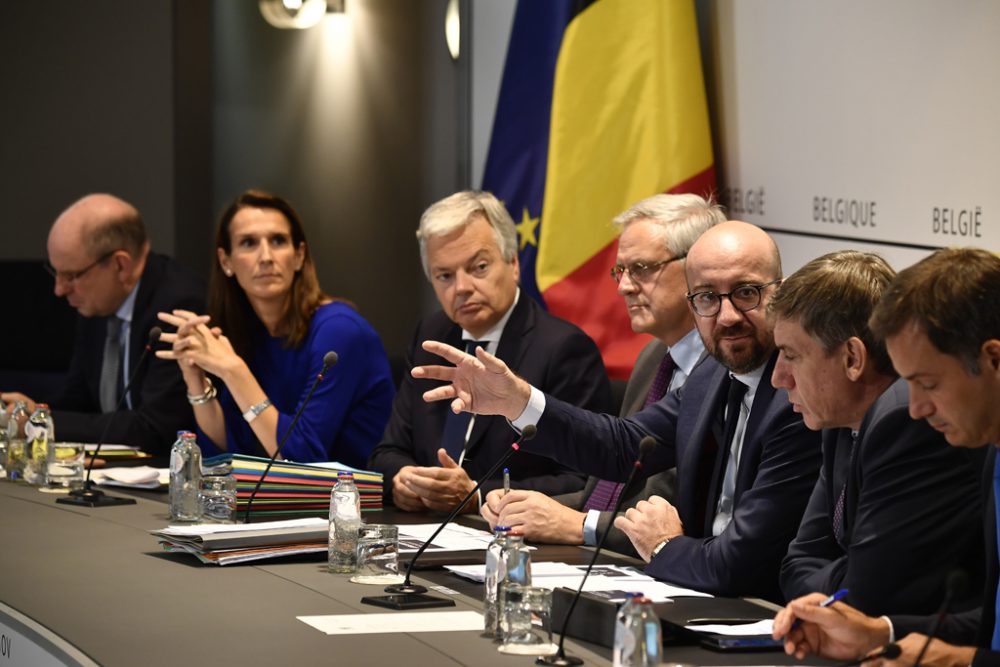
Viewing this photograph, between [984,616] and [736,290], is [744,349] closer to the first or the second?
[736,290]

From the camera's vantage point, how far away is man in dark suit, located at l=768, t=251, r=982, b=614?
2.15 metres

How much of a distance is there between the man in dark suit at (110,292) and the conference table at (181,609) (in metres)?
1.58

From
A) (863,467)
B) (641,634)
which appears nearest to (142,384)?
(863,467)

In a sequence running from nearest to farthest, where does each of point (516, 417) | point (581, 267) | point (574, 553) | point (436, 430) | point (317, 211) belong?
point (574, 553) → point (516, 417) → point (436, 430) → point (581, 267) → point (317, 211)

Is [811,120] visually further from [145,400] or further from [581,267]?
[145,400]

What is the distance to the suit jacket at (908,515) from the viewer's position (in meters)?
2.15

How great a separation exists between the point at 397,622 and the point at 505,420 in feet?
5.00

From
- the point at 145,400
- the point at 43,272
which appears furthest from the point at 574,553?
the point at 43,272

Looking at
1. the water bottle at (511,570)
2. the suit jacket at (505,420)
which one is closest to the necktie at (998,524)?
the water bottle at (511,570)

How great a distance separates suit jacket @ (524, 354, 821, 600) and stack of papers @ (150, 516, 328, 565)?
2.00ft

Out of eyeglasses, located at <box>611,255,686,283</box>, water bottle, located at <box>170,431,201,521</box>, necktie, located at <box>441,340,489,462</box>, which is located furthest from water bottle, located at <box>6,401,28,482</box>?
eyeglasses, located at <box>611,255,686,283</box>

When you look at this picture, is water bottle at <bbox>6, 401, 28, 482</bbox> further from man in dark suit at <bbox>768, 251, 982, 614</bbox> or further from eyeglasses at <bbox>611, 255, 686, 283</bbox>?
man in dark suit at <bbox>768, 251, 982, 614</bbox>

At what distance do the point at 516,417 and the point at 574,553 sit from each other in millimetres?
377

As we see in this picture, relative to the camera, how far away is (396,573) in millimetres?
2701
